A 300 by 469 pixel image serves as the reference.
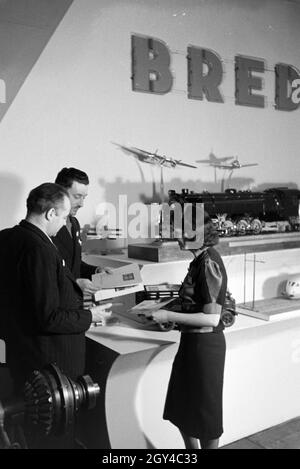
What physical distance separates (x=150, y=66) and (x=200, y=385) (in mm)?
2390

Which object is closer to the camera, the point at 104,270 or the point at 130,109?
the point at 104,270

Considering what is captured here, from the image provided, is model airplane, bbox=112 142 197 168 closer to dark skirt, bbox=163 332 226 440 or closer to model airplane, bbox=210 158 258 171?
model airplane, bbox=210 158 258 171

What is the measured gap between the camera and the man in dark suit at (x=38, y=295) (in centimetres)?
182

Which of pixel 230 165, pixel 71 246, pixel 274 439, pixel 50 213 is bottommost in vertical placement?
pixel 274 439

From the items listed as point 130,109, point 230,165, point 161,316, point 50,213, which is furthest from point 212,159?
point 50,213

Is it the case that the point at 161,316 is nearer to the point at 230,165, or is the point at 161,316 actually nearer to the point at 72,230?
the point at 72,230

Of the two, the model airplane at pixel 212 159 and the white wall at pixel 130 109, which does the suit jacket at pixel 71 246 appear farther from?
the model airplane at pixel 212 159

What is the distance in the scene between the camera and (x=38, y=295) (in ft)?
5.92

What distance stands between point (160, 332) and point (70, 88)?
1770 millimetres

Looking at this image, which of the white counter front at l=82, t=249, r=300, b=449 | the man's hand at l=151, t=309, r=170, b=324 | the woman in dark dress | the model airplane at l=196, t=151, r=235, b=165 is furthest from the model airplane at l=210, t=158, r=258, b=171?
the man's hand at l=151, t=309, r=170, b=324

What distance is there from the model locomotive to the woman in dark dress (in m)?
0.85

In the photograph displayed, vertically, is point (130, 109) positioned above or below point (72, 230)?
above

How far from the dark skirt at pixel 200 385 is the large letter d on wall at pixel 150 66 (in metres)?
2.06

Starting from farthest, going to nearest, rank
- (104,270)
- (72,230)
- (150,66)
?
(150,66) → (72,230) → (104,270)
